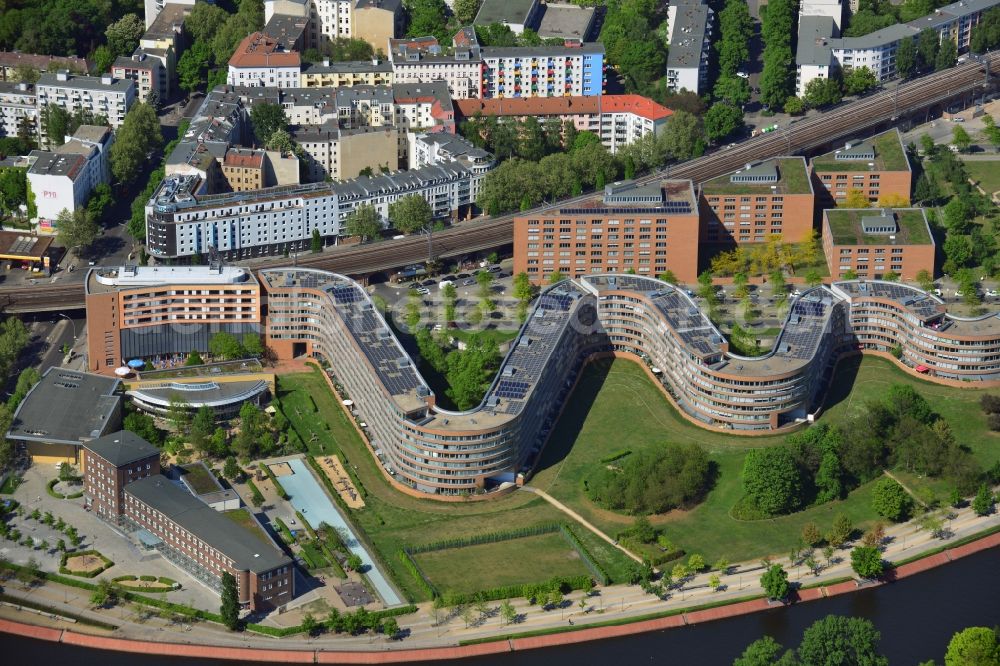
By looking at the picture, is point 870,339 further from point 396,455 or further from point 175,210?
point 175,210

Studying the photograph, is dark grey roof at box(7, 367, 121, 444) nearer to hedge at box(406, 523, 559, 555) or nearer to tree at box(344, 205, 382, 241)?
hedge at box(406, 523, 559, 555)

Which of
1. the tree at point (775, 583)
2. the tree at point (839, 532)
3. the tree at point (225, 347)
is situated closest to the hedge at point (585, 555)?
the tree at point (775, 583)

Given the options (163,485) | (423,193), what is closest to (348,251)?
(423,193)

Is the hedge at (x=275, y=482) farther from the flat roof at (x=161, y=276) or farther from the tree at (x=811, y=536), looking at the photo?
the tree at (x=811, y=536)

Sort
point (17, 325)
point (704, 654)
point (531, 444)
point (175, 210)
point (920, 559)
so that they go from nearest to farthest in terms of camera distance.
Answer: point (704, 654) < point (920, 559) < point (531, 444) < point (17, 325) < point (175, 210)

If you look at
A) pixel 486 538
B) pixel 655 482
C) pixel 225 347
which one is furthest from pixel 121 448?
pixel 655 482

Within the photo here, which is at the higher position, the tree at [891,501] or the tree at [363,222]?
the tree at [363,222]

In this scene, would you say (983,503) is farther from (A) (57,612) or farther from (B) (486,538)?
(A) (57,612)

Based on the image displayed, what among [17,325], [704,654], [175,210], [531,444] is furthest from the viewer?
[175,210]
